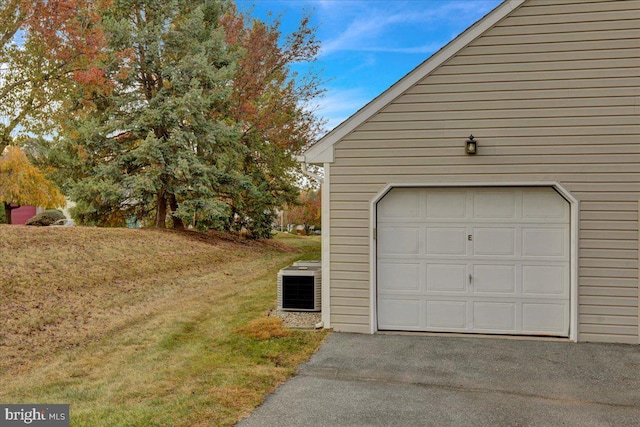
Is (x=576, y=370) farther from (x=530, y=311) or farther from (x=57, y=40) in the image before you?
(x=57, y=40)

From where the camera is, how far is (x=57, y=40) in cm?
1282

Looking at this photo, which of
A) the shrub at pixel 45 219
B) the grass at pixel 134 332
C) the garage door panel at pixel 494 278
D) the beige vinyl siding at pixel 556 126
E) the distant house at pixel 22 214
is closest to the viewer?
the grass at pixel 134 332

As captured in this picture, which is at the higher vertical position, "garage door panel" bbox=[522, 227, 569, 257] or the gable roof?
the gable roof

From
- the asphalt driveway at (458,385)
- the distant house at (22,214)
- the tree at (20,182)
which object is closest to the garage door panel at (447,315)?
the asphalt driveway at (458,385)

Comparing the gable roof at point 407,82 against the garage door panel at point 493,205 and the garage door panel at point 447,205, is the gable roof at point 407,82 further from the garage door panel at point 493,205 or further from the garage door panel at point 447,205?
the garage door panel at point 493,205

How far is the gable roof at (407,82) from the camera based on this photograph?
21.1 feet

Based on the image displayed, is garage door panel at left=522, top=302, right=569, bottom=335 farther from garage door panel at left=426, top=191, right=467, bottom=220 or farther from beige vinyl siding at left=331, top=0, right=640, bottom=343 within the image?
garage door panel at left=426, top=191, right=467, bottom=220

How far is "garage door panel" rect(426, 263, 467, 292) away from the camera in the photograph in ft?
22.1

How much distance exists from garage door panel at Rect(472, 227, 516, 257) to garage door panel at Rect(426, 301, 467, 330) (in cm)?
83

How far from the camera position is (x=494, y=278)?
262 inches

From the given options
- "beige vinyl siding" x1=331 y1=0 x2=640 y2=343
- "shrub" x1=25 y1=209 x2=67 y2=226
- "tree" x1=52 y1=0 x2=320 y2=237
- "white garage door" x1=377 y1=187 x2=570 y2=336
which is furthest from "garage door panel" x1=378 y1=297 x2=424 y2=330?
"shrub" x1=25 y1=209 x2=67 y2=226

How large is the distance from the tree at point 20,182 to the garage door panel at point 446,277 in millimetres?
22477

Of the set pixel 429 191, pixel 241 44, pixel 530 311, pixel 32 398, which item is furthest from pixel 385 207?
pixel 241 44

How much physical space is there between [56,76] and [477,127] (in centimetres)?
1241
